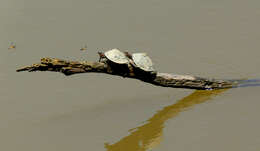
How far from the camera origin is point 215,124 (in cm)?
620

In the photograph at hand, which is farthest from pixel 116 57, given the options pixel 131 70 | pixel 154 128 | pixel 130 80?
pixel 130 80

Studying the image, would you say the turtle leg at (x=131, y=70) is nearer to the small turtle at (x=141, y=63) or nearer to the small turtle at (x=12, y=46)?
the small turtle at (x=141, y=63)

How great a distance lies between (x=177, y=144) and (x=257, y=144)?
1049 mm

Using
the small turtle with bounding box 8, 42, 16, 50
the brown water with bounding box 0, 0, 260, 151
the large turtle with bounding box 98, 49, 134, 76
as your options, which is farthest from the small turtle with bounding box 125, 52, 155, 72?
the small turtle with bounding box 8, 42, 16, 50

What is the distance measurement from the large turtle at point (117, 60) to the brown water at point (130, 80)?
726mm

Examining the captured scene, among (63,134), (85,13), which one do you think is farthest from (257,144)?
(85,13)

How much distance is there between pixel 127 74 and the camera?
21.5 ft

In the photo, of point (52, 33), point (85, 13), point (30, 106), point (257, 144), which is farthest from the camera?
point (85, 13)

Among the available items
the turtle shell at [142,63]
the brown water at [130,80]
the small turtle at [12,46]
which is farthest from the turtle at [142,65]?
the small turtle at [12,46]

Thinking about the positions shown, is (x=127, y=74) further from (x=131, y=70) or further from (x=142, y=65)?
(x=142, y=65)

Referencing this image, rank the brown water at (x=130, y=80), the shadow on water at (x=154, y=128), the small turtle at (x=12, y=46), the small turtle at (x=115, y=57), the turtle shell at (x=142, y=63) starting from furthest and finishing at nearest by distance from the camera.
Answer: the small turtle at (x=12, y=46), the turtle shell at (x=142, y=63), the small turtle at (x=115, y=57), the brown water at (x=130, y=80), the shadow on water at (x=154, y=128)

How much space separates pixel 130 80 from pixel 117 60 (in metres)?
1.57

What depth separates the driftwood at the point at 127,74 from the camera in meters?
5.94

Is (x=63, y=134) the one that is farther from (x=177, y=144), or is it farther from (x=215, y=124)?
(x=215, y=124)
